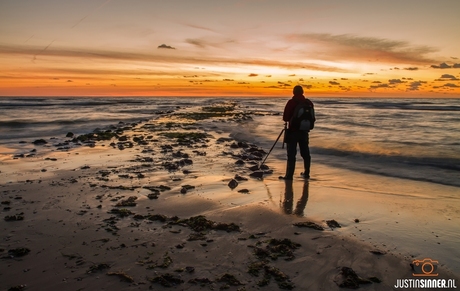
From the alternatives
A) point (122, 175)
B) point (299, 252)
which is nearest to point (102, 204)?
point (122, 175)

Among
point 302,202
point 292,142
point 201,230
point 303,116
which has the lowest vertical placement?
point 302,202

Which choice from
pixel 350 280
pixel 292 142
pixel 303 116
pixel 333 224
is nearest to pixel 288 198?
pixel 333 224

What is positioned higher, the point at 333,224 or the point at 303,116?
the point at 303,116

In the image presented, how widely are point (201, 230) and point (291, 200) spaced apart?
8.78 ft

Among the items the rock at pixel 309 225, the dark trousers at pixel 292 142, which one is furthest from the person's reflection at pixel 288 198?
the rock at pixel 309 225

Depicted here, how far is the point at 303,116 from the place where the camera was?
8820 millimetres

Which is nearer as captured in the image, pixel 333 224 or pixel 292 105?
pixel 333 224

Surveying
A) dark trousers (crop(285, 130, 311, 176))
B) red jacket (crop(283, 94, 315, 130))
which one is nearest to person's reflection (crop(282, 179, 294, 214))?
dark trousers (crop(285, 130, 311, 176))

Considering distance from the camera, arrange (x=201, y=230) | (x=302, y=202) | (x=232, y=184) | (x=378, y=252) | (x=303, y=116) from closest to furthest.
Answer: (x=378, y=252)
(x=201, y=230)
(x=302, y=202)
(x=232, y=184)
(x=303, y=116)

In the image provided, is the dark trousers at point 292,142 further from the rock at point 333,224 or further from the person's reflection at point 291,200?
the rock at point 333,224

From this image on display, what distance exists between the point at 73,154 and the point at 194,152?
5015 mm

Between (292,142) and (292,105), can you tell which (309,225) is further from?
(292,105)

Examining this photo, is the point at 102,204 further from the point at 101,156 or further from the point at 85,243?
the point at 101,156

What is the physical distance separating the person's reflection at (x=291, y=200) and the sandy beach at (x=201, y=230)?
42 millimetres
